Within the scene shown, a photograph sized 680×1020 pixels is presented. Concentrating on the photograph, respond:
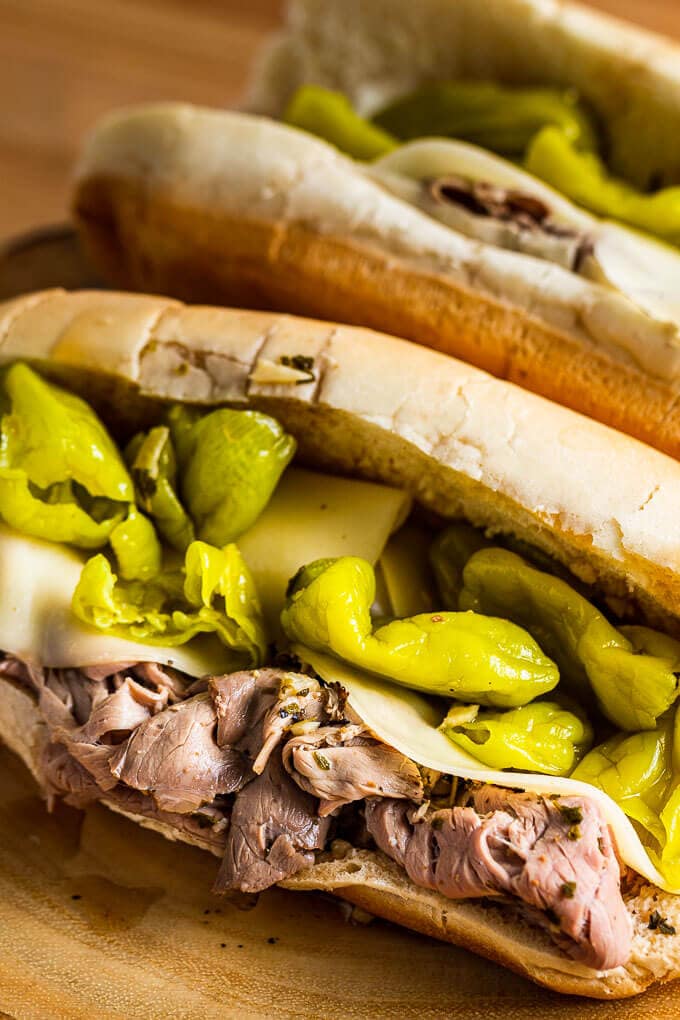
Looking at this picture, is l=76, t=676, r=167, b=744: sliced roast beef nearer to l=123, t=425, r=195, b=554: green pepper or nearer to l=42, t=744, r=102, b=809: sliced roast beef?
l=42, t=744, r=102, b=809: sliced roast beef

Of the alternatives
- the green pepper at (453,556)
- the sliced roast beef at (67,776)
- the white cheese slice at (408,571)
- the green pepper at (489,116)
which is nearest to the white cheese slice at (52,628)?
the sliced roast beef at (67,776)

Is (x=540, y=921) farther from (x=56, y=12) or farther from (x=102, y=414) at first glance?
(x=56, y=12)

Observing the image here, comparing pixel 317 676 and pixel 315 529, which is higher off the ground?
pixel 315 529

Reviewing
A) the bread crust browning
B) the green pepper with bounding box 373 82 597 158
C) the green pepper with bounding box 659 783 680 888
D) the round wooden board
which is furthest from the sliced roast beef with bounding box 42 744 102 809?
the green pepper with bounding box 373 82 597 158

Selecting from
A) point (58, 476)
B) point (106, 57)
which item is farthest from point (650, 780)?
point (106, 57)

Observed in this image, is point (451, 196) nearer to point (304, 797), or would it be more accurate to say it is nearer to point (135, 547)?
point (135, 547)

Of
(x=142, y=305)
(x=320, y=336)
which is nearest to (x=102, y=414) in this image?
(x=142, y=305)
